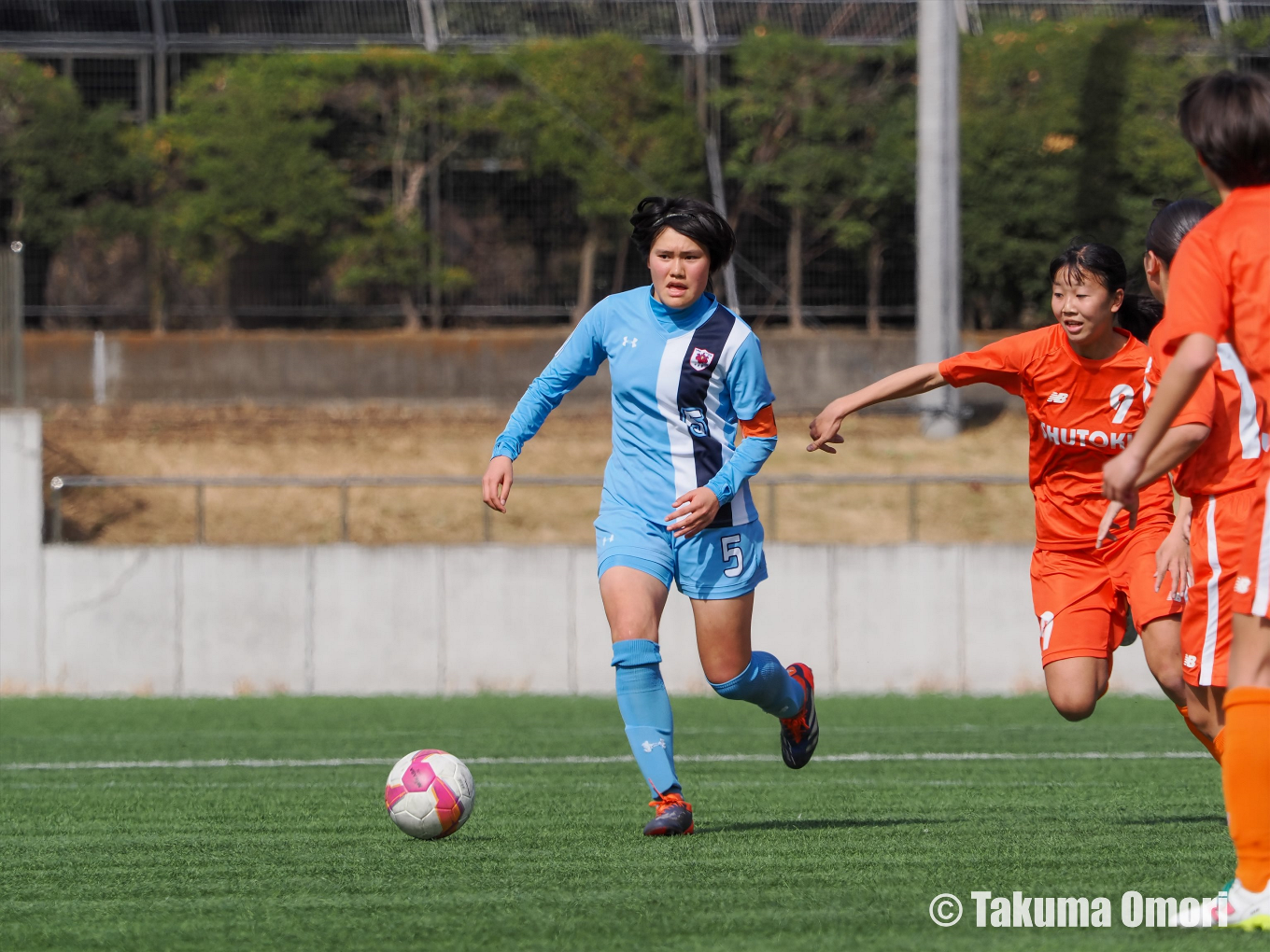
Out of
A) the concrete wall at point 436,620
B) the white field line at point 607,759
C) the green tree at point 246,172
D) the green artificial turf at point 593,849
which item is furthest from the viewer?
the green tree at point 246,172

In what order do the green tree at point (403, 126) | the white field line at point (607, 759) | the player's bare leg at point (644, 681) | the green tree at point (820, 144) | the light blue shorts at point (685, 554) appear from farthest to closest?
1. the green tree at point (403, 126)
2. the green tree at point (820, 144)
3. the white field line at point (607, 759)
4. the light blue shorts at point (685, 554)
5. the player's bare leg at point (644, 681)

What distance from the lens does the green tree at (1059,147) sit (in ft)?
72.2

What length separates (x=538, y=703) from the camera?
1249cm

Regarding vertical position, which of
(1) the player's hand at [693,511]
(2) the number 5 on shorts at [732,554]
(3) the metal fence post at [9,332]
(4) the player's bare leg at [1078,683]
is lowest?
(4) the player's bare leg at [1078,683]

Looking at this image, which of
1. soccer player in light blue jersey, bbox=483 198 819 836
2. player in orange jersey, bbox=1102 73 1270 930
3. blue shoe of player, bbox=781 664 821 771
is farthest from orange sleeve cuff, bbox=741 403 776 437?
player in orange jersey, bbox=1102 73 1270 930

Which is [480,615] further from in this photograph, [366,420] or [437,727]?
[366,420]

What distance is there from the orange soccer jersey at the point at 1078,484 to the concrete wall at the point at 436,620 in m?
7.31

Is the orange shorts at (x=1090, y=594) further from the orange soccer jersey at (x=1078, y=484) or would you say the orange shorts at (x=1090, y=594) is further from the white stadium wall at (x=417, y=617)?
the white stadium wall at (x=417, y=617)

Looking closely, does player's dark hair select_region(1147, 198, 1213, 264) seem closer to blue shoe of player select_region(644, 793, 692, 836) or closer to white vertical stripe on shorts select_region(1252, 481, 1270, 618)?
white vertical stripe on shorts select_region(1252, 481, 1270, 618)

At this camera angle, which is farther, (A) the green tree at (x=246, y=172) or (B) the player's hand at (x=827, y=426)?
(A) the green tree at (x=246, y=172)

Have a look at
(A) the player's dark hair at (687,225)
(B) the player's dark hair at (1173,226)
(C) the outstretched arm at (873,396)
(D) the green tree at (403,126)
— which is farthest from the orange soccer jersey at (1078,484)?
(D) the green tree at (403,126)

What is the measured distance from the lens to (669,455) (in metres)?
5.59

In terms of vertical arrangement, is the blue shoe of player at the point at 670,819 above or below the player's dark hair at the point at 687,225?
below

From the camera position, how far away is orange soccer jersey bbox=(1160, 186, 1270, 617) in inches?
143
